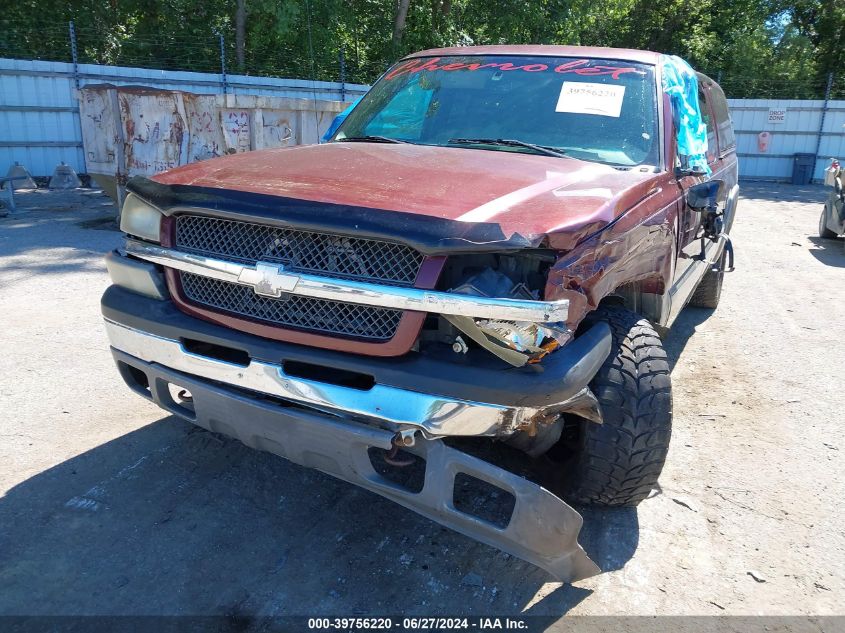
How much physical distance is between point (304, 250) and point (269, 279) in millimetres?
160

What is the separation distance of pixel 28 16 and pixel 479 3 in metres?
12.0

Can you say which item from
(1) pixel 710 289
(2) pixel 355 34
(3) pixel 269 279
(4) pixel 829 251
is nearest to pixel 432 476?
(3) pixel 269 279

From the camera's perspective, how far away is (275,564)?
2.75 meters

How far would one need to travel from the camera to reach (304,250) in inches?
96.9

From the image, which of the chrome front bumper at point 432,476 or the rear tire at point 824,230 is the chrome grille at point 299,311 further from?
the rear tire at point 824,230

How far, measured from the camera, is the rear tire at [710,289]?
600 centimetres

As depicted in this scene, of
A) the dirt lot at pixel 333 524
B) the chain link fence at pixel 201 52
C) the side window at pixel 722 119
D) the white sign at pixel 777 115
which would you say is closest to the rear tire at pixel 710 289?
the side window at pixel 722 119

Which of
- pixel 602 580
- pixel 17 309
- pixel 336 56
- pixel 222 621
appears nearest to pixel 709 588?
pixel 602 580

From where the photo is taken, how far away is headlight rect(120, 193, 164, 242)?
9.12 feet

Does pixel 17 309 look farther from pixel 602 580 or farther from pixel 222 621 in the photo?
pixel 602 580

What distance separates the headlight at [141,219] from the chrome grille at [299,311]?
0.26m

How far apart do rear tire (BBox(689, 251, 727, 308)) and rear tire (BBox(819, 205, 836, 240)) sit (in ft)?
16.1

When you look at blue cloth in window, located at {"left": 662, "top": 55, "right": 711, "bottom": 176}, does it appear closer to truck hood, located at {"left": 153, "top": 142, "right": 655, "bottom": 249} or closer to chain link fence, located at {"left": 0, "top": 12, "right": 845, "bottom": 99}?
truck hood, located at {"left": 153, "top": 142, "right": 655, "bottom": 249}

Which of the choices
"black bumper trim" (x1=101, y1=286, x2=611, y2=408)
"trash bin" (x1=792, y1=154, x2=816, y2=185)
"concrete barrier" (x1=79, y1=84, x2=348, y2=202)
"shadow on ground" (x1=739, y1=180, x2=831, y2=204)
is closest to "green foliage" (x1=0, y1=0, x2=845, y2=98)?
"trash bin" (x1=792, y1=154, x2=816, y2=185)
